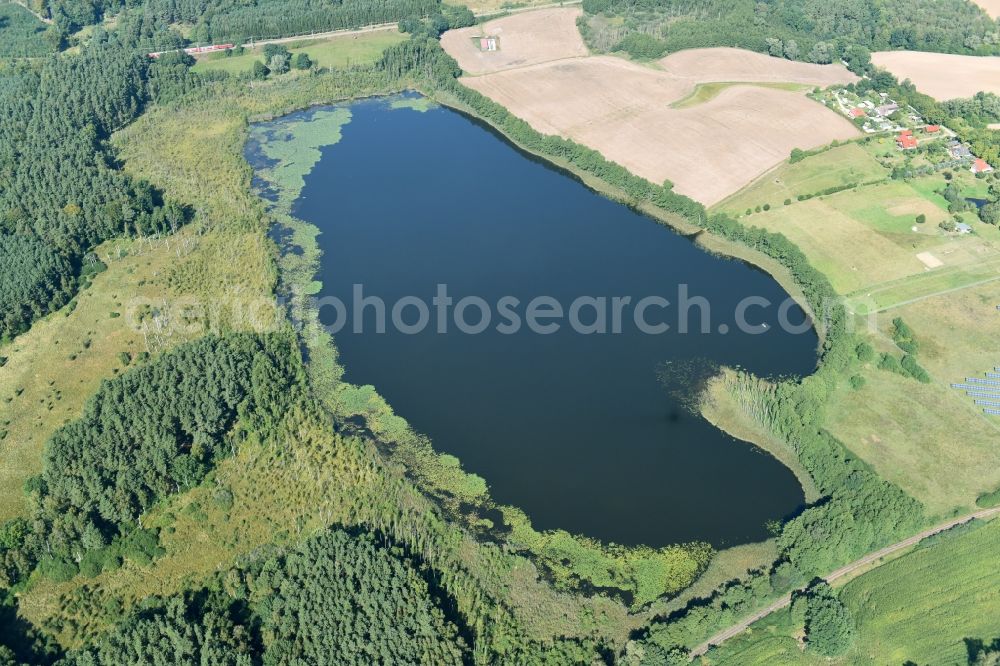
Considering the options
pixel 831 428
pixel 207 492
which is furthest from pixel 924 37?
pixel 207 492

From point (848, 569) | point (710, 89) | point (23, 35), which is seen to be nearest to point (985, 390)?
point (848, 569)

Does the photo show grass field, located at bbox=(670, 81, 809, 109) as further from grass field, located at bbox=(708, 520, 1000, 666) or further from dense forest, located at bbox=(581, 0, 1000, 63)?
grass field, located at bbox=(708, 520, 1000, 666)

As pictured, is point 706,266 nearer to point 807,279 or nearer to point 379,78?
point 807,279

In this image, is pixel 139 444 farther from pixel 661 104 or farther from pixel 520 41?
pixel 520 41

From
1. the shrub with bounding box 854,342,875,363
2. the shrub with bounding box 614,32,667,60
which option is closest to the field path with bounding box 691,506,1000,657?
→ the shrub with bounding box 854,342,875,363

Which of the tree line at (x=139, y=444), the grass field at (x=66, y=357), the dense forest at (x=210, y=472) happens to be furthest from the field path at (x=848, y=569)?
the grass field at (x=66, y=357)
